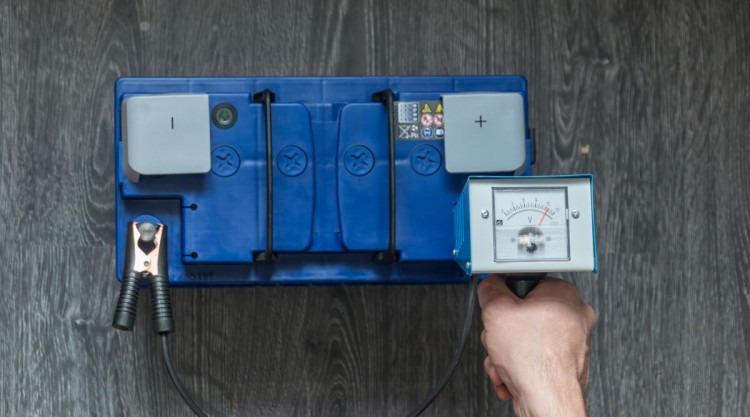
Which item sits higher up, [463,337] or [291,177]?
[291,177]

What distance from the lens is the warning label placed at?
924 millimetres

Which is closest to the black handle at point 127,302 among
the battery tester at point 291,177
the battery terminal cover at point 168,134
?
the battery tester at point 291,177

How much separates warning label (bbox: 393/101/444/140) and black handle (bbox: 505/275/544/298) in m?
0.19

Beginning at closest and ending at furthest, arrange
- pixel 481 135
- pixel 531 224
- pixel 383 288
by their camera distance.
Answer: pixel 531 224 → pixel 481 135 → pixel 383 288

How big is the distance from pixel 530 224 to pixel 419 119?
202mm

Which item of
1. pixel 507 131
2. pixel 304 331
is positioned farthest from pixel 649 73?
pixel 304 331

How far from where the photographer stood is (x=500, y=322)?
84 centimetres

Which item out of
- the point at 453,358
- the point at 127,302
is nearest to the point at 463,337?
the point at 453,358

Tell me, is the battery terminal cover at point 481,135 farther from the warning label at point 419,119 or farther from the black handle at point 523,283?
the black handle at point 523,283

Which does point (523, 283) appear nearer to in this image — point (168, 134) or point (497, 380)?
point (497, 380)

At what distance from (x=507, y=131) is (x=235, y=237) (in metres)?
0.33

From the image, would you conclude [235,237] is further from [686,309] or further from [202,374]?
[686,309]

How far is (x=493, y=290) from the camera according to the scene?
854 mm

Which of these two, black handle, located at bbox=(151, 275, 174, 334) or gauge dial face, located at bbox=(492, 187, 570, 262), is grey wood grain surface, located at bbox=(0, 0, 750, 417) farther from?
gauge dial face, located at bbox=(492, 187, 570, 262)
